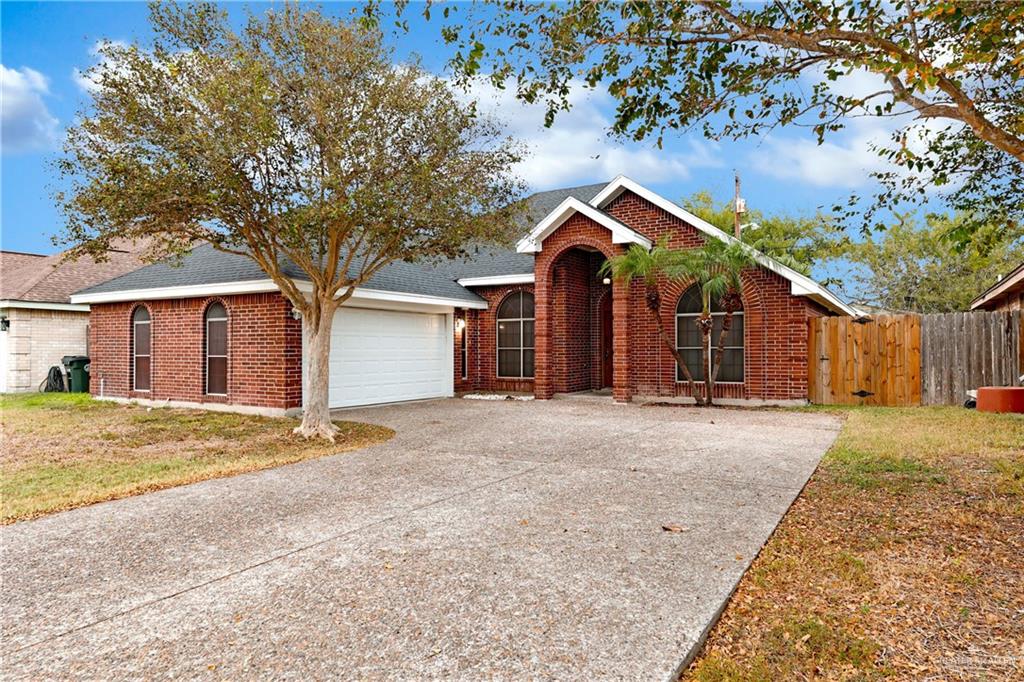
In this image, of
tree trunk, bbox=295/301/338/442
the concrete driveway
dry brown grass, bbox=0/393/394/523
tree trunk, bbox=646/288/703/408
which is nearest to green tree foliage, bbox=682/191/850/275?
tree trunk, bbox=646/288/703/408

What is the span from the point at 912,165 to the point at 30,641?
930 cm

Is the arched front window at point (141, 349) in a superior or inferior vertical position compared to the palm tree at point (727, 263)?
inferior

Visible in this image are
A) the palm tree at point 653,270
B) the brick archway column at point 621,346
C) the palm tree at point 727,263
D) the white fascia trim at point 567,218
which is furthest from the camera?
the brick archway column at point 621,346

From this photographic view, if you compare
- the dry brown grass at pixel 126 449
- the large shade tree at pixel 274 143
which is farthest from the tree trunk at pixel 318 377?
the dry brown grass at pixel 126 449

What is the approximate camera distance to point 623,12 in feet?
19.1

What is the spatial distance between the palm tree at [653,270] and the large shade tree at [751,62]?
590 cm

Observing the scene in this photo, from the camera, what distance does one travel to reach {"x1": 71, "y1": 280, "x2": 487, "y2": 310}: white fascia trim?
11.8m

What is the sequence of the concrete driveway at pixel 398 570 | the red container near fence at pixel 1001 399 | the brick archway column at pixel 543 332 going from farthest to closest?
the brick archway column at pixel 543 332, the red container near fence at pixel 1001 399, the concrete driveway at pixel 398 570

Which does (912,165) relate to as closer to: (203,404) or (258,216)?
(258,216)

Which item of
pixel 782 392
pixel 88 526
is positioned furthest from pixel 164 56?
pixel 782 392

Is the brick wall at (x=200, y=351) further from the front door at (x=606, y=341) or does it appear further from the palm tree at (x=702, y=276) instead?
the front door at (x=606, y=341)

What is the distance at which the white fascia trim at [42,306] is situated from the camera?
16.9 metres

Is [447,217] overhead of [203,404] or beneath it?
overhead

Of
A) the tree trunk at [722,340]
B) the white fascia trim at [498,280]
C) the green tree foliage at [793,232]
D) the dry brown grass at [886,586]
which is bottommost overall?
the dry brown grass at [886,586]
